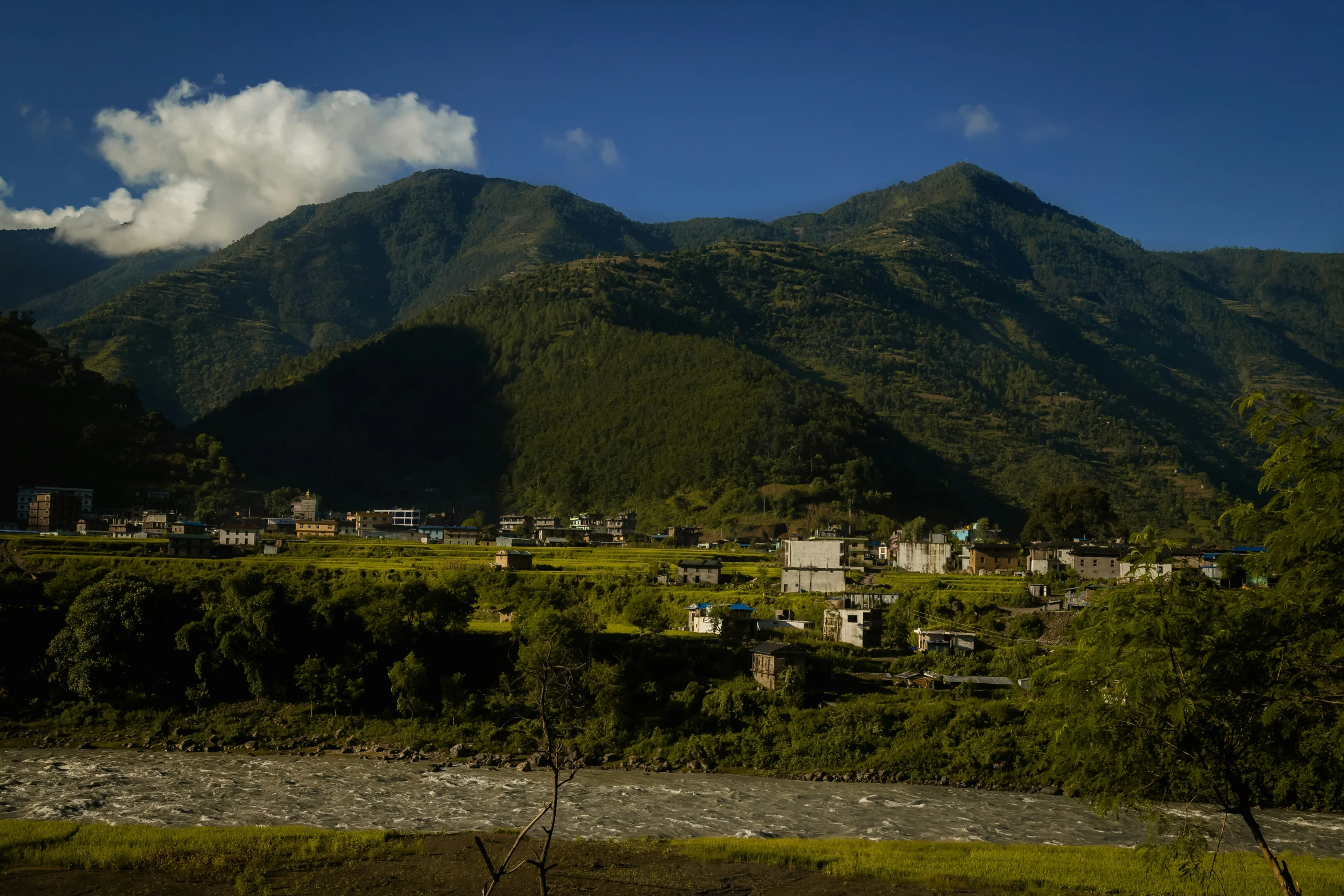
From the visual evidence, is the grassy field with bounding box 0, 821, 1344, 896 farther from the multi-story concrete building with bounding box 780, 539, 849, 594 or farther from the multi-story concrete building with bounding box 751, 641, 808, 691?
the multi-story concrete building with bounding box 780, 539, 849, 594

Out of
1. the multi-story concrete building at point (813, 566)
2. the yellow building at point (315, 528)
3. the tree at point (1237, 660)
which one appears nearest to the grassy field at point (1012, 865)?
the tree at point (1237, 660)

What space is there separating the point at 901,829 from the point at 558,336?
16150 cm

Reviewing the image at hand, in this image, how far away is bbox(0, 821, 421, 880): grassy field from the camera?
25.2 metres

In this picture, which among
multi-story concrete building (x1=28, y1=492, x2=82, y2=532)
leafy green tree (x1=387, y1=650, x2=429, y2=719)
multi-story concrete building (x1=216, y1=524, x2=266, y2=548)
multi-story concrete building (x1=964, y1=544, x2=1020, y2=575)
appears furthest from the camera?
multi-story concrete building (x1=28, y1=492, x2=82, y2=532)

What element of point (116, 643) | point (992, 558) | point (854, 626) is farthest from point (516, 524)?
point (116, 643)

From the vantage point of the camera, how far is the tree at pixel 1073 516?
99188mm

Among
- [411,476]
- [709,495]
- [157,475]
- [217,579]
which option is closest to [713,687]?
[217,579]

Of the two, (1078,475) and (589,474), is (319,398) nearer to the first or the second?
(589,474)

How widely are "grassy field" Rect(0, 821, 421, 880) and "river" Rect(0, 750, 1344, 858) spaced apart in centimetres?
212

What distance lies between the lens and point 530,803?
33.8m

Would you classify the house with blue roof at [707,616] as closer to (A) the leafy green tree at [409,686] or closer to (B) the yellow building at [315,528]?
(A) the leafy green tree at [409,686]

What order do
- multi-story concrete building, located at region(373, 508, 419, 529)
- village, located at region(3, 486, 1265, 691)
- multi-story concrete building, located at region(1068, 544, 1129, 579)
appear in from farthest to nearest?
multi-story concrete building, located at region(373, 508, 419, 529) < multi-story concrete building, located at region(1068, 544, 1129, 579) < village, located at region(3, 486, 1265, 691)

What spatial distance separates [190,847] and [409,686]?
17.6 metres

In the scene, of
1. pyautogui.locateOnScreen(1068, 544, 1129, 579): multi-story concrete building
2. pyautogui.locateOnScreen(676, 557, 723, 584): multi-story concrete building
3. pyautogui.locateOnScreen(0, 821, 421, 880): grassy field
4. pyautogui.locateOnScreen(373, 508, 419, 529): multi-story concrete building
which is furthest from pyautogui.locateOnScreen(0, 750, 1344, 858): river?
pyautogui.locateOnScreen(373, 508, 419, 529): multi-story concrete building
